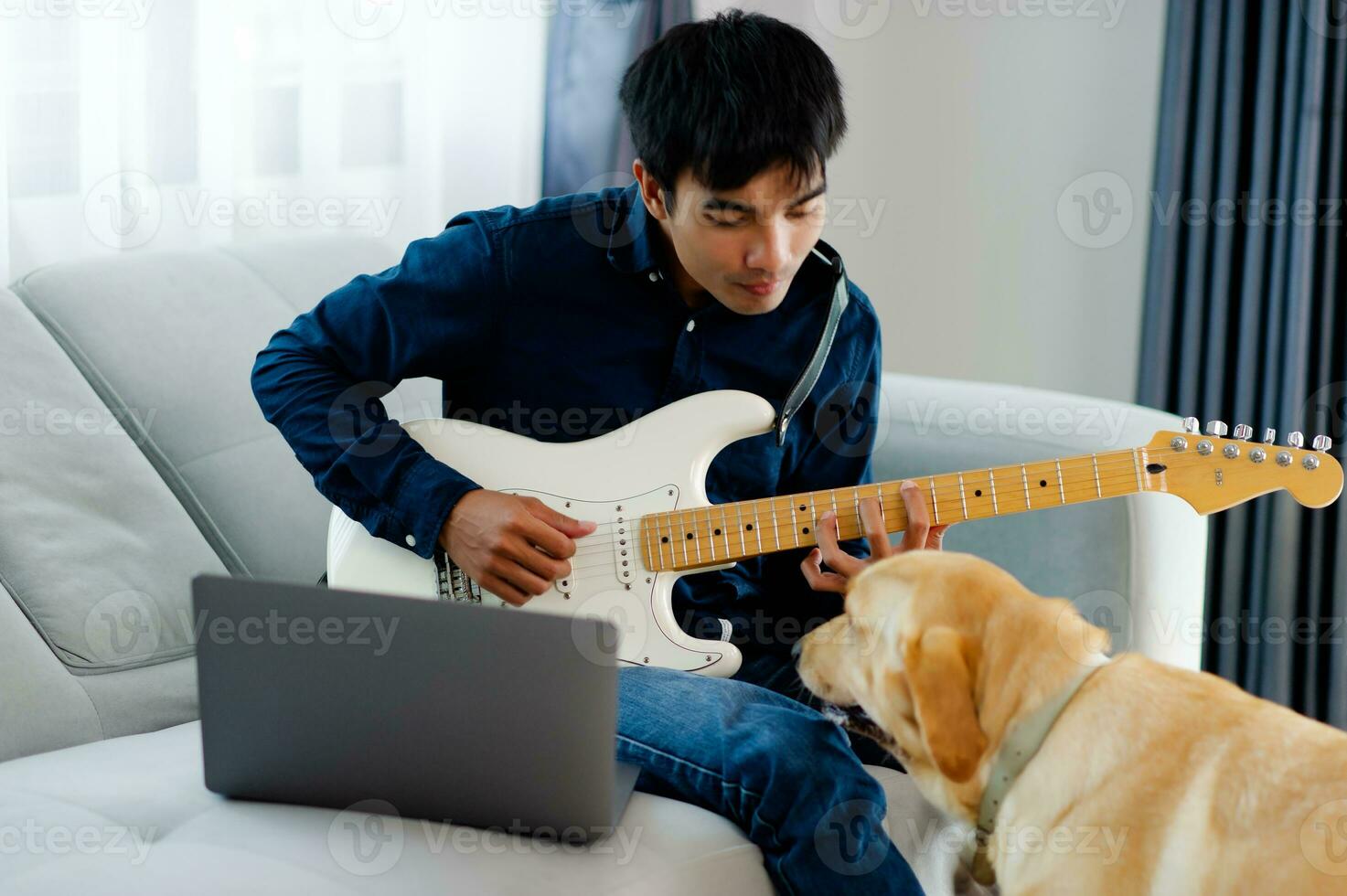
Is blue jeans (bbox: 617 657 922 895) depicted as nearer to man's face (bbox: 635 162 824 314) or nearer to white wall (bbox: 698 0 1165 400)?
man's face (bbox: 635 162 824 314)

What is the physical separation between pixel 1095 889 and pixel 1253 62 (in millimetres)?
A: 1776

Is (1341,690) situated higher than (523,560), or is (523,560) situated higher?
(523,560)

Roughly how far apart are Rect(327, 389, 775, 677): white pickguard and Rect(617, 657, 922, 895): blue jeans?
106mm

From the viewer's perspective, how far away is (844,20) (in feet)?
9.21

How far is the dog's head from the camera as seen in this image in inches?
37.4

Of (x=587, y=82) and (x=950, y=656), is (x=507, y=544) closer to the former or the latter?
(x=950, y=656)

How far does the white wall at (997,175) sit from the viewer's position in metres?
2.47

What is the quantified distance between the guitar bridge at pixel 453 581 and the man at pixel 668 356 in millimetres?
24

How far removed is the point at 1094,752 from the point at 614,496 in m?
0.59

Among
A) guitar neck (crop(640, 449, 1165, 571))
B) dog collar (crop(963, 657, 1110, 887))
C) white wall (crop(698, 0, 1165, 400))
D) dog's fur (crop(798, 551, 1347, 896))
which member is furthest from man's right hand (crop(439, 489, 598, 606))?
white wall (crop(698, 0, 1165, 400))

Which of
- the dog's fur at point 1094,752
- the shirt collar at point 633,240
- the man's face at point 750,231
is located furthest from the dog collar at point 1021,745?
the shirt collar at point 633,240

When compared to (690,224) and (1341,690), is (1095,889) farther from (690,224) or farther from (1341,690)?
(1341,690)

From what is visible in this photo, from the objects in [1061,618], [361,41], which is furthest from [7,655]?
[361,41]

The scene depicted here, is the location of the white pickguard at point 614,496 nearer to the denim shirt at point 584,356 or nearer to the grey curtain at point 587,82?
the denim shirt at point 584,356
